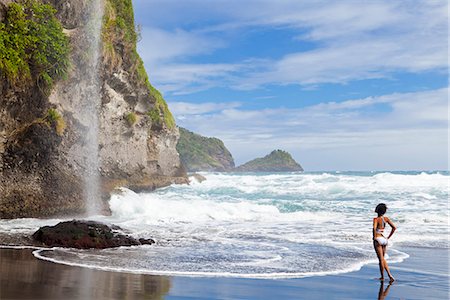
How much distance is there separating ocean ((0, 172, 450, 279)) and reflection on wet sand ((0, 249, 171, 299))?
54 centimetres

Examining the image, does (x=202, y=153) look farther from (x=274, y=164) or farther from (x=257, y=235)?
(x=257, y=235)

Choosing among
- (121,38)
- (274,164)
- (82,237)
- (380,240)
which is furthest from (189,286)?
(274,164)

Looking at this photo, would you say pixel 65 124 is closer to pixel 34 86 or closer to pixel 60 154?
pixel 60 154

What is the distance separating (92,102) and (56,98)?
3.21 meters

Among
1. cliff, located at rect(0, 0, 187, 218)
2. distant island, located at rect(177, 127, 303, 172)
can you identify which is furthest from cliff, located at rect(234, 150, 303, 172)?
cliff, located at rect(0, 0, 187, 218)

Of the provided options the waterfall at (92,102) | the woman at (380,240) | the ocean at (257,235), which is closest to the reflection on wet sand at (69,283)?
the ocean at (257,235)

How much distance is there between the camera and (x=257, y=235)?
14438 millimetres

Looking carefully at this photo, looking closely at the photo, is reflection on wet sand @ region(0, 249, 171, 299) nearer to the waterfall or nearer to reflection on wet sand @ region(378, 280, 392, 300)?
reflection on wet sand @ region(378, 280, 392, 300)

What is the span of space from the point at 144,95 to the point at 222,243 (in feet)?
69.3

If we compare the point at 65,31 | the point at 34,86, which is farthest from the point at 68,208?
the point at 65,31

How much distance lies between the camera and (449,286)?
8133 mm

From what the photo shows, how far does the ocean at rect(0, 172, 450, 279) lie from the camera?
366 inches

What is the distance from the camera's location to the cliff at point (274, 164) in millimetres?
133625

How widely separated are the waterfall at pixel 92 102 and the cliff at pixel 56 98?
0.14ft
